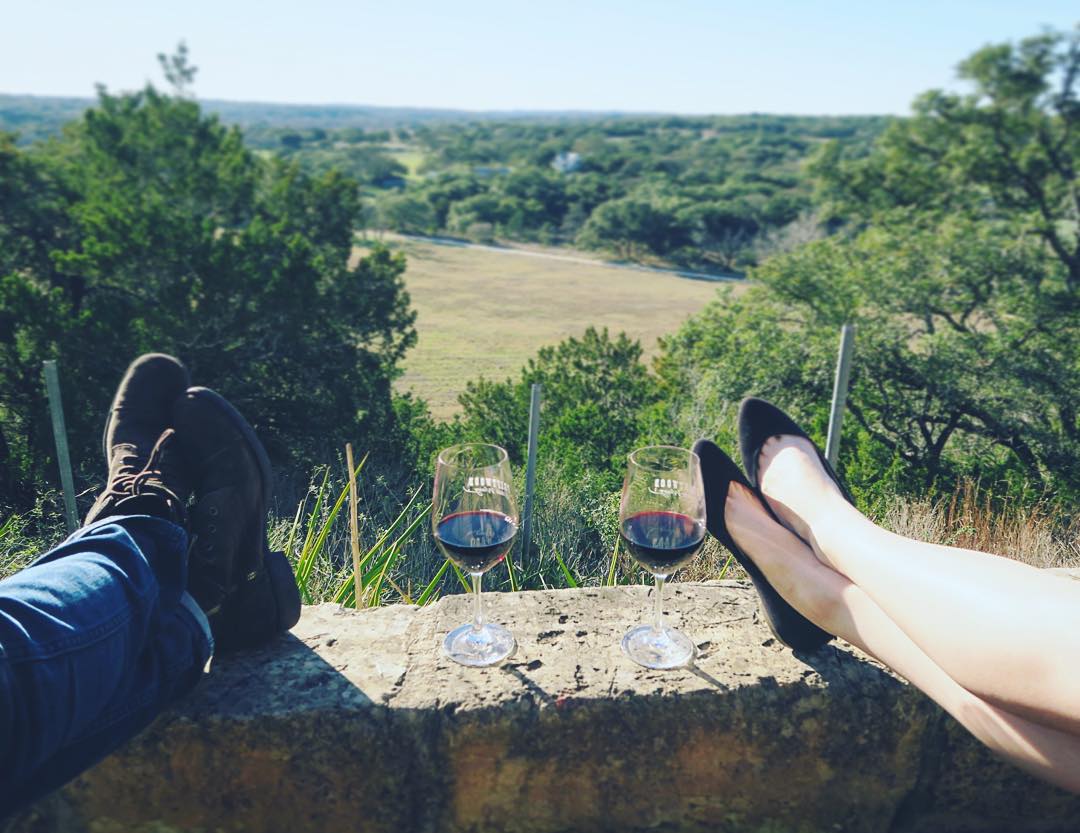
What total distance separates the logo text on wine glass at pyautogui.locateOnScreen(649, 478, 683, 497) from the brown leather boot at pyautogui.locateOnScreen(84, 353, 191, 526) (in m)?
0.87

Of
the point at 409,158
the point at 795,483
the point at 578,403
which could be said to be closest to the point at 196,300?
the point at 578,403

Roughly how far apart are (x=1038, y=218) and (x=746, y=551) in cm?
1547

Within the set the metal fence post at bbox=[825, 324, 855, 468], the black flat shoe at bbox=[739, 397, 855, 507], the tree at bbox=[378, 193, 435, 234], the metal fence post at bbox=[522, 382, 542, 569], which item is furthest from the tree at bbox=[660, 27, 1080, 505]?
the tree at bbox=[378, 193, 435, 234]

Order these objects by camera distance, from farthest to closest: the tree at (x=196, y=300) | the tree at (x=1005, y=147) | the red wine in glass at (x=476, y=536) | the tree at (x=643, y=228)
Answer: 1. the tree at (x=643, y=228)
2. the tree at (x=1005, y=147)
3. the tree at (x=196, y=300)
4. the red wine in glass at (x=476, y=536)

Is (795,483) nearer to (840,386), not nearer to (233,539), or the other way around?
(233,539)

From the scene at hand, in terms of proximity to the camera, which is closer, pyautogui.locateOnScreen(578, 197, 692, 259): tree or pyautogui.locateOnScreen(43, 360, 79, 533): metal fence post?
pyautogui.locateOnScreen(43, 360, 79, 533): metal fence post

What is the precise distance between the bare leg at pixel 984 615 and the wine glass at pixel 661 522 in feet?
0.98

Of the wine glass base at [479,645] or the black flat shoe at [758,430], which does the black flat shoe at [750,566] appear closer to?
the black flat shoe at [758,430]

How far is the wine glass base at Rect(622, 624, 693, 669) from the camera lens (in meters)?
1.30

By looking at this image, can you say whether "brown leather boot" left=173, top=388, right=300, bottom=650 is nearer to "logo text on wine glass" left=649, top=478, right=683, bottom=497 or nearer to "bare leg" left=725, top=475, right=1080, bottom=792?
"logo text on wine glass" left=649, top=478, right=683, bottom=497

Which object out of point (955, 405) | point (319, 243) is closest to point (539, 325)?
point (319, 243)

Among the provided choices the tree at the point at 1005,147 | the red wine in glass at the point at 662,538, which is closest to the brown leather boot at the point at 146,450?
the red wine in glass at the point at 662,538

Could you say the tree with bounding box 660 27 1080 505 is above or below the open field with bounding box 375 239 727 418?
above

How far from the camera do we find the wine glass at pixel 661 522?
130 cm
